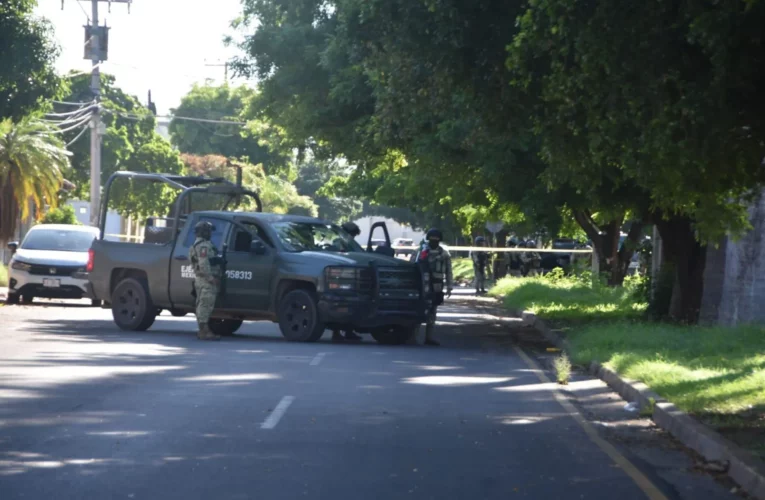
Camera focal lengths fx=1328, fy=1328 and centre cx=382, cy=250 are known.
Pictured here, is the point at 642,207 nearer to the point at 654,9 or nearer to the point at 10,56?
the point at 654,9

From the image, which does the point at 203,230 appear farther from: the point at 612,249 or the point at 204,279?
the point at 612,249

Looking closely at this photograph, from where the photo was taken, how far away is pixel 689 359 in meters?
16.5

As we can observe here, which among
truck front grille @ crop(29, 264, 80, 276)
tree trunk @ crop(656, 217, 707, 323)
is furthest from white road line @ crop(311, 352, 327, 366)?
truck front grille @ crop(29, 264, 80, 276)

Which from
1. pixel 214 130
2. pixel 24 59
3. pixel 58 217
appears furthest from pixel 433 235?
pixel 214 130

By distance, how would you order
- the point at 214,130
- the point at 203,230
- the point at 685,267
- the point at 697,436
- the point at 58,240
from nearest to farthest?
the point at 697,436 < the point at 203,230 < the point at 685,267 < the point at 58,240 < the point at 214,130

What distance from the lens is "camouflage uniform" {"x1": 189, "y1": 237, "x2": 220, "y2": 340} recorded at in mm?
20297

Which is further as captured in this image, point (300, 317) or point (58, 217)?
point (58, 217)

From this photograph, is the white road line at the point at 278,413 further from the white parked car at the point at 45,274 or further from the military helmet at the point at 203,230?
the white parked car at the point at 45,274

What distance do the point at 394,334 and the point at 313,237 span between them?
81.0 inches

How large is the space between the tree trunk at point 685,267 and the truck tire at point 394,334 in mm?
5698

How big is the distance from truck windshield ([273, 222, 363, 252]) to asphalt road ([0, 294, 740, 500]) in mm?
2617

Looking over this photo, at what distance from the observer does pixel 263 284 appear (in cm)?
2072

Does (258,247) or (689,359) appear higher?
(258,247)

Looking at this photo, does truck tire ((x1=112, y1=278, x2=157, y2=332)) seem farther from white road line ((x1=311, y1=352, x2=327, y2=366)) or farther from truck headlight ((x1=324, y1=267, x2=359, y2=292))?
white road line ((x1=311, y1=352, x2=327, y2=366))
